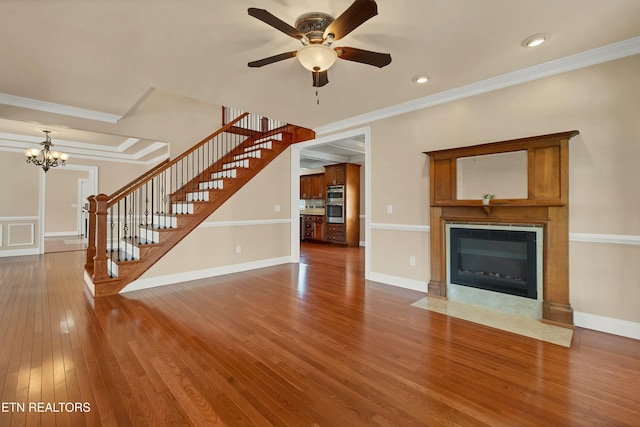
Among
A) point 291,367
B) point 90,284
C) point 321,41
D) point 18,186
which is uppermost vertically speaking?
point 321,41

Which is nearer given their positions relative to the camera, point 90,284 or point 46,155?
point 90,284

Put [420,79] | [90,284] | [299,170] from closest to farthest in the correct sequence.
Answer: [420,79], [90,284], [299,170]

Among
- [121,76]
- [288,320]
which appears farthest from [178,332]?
[121,76]

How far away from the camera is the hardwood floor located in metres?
1.61

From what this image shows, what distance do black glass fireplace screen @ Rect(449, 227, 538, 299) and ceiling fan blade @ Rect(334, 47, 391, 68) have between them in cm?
221

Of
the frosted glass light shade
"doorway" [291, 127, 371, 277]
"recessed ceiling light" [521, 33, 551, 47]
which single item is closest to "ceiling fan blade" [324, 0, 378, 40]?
the frosted glass light shade

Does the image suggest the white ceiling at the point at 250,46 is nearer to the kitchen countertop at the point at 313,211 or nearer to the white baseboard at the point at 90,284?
the white baseboard at the point at 90,284

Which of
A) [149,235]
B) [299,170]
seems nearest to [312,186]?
[299,170]

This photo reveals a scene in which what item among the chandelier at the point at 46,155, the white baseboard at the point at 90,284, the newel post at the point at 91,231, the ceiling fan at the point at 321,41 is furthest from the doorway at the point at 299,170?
the chandelier at the point at 46,155

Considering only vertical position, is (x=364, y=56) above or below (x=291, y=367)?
above

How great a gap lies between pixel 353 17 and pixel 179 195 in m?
4.77

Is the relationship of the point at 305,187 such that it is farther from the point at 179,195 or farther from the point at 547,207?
the point at 547,207

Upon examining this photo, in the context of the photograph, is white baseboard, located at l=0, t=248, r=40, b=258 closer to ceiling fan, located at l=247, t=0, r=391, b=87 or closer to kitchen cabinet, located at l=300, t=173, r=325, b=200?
kitchen cabinet, located at l=300, t=173, r=325, b=200

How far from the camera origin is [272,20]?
1.86 meters
